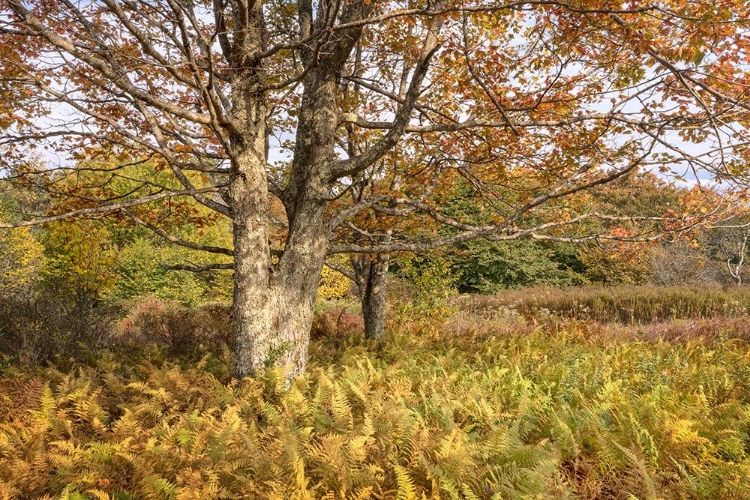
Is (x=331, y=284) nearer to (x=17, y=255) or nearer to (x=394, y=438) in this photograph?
(x=17, y=255)

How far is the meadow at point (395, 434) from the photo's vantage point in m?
2.92

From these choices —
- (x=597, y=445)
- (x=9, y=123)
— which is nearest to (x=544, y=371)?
(x=597, y=445)

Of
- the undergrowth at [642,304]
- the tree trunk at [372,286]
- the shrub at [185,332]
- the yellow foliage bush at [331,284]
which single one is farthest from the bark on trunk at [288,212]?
the yellow foliage bush at [331,284]

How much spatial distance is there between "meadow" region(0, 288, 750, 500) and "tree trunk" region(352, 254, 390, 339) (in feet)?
7.03

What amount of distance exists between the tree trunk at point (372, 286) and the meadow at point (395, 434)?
7.03 ft

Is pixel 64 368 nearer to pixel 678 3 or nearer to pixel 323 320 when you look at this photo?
pixel 323 320

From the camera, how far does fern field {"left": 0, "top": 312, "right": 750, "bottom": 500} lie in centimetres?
291

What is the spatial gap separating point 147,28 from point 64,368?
17.4 feet

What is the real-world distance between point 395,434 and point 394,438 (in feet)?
0.10

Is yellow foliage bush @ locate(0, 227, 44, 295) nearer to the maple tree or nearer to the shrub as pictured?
the shrub

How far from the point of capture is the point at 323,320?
11.1 m

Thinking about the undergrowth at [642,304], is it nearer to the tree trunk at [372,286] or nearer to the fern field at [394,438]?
the tree trunk at [372,286]

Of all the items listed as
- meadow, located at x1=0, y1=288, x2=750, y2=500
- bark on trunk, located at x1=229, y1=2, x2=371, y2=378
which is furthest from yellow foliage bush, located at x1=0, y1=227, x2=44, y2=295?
bark on trunk, located at x1=229, y1=2, x2=371, y2=378

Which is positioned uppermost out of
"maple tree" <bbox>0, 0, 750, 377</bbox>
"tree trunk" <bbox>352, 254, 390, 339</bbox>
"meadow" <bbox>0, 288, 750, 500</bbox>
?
"maple tree" <bbox>0, 0, 750, 377</bbox>
